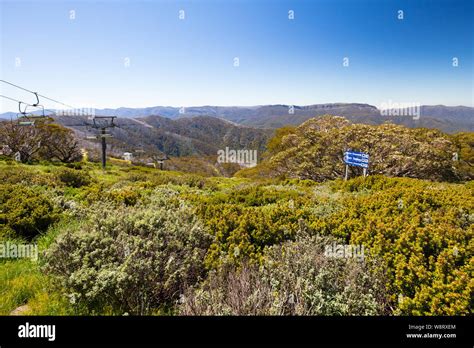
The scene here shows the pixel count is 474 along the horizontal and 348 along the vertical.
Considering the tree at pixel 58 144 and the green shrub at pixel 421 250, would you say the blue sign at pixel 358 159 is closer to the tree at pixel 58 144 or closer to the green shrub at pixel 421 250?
the green shrub at pixel 421 250

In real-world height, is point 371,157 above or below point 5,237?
above

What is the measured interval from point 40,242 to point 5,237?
2.43 feet

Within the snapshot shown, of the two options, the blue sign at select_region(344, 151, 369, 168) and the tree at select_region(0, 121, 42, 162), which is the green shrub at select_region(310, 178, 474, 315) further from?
the tree at select_region(0, 121, 42, 162)

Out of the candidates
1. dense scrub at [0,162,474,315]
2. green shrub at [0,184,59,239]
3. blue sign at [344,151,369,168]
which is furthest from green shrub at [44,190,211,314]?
blue sign at [344,151,369,168]

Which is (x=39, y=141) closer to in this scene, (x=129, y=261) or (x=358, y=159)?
(x=358, y=159)

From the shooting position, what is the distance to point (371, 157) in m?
20.0

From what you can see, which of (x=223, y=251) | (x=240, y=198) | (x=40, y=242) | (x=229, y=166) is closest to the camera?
(x=223, y=251)

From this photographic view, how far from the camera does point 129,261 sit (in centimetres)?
365

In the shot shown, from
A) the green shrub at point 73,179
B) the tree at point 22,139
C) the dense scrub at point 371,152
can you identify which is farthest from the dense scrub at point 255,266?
the tree at point 22,139

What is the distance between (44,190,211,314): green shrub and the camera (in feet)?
11.4

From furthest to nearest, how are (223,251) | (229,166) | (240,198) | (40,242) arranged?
1. (229,166)
2. (240,198)
3. (40,242)
4. (223,251)
